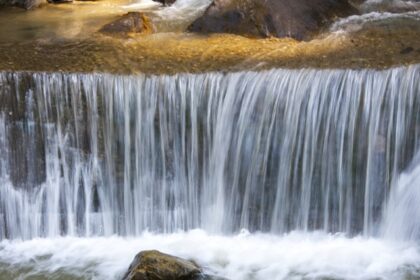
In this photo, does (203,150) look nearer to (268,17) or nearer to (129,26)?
(268,17)

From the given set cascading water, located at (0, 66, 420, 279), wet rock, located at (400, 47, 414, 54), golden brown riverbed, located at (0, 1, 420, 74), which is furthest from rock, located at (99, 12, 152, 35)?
wet rock, located at (400, 47, 414, 54)

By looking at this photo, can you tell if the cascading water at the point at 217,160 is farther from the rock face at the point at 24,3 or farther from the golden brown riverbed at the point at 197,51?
the rock face at the point at 24,3

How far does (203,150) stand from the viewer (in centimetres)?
702

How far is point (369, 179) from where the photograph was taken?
6715 mm

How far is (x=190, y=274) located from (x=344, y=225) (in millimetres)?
1577

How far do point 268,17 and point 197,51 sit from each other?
0.95 meters

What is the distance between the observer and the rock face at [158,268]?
237 inches

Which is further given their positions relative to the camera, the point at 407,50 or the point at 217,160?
the point at 407,50

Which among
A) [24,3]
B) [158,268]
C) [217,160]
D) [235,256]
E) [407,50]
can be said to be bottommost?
[235,256]

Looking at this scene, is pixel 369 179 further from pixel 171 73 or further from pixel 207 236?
pixel 171 73

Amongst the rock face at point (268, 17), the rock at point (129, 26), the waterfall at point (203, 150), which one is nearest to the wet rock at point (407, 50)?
the waterfall at point (203, 150)

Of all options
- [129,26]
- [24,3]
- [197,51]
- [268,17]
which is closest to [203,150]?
[197,51]

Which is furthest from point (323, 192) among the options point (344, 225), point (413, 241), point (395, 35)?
point (395, 35)

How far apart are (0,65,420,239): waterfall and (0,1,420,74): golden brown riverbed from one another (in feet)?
0.90
